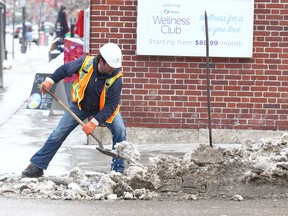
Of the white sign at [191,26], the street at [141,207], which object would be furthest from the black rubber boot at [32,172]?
the white sign at [191,26]

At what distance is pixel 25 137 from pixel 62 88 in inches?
121

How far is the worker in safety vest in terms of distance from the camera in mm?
9516

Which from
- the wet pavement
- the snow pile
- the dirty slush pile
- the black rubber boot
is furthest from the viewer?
the wet pavement

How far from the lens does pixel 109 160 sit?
11.2 metres

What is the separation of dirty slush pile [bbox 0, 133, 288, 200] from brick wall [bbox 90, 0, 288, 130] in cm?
325

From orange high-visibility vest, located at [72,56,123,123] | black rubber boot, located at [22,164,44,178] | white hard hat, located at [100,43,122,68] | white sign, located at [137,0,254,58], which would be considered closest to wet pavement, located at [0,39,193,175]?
black rubber boot, located at [22,164,44,178]

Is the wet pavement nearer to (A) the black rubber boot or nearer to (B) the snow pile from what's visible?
(A) the black rubber boot

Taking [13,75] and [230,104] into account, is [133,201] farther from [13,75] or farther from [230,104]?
[13,75]

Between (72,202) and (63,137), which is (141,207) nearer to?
(72,202)

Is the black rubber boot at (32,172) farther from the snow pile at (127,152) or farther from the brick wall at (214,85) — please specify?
the brick wall at (214,85)

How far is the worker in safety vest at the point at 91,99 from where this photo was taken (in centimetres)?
952

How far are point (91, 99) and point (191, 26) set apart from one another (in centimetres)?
313

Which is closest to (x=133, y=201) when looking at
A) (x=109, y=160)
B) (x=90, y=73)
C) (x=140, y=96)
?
(x=90, y=73)

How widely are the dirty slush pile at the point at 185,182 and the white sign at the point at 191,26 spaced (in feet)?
11.1
